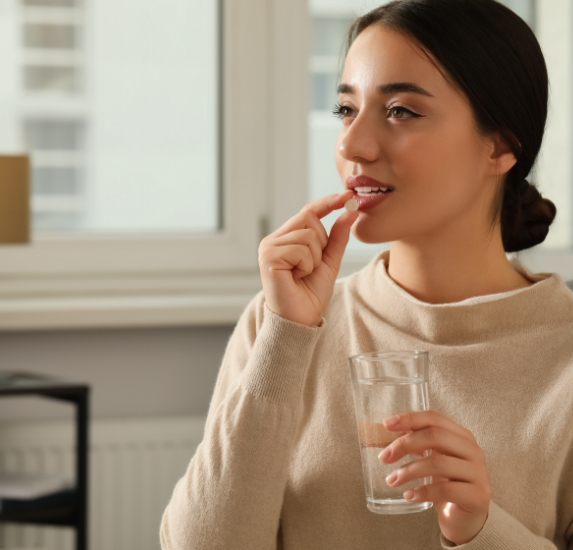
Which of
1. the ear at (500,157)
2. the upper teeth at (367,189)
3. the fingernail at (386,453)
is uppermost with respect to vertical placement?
the ear at (500,157)

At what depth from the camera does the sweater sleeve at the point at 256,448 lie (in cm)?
106

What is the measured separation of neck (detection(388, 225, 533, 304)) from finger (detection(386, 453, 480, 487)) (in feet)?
1.40

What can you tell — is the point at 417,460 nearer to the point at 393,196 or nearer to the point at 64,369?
the point at 393,196

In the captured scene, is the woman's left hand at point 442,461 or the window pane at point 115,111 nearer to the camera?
the woman's left hand at point 442,461

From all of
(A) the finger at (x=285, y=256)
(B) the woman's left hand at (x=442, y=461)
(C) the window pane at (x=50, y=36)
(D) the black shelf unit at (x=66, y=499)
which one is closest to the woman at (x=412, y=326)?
(A) the finger at (x=285, y=256)

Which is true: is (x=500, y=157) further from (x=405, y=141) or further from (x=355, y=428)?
(x=355, y=428)

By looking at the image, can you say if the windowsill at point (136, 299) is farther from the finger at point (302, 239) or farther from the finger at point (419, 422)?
the finger at point (419, 422)

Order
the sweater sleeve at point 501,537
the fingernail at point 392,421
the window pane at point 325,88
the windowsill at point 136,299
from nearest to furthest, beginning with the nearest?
the fingernail at point 392,421 < the sweater sleeve at point 501,537 < the windowsill at point 136,299 < the window pane at point 325,88

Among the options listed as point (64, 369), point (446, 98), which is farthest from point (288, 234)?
point (64, 369)

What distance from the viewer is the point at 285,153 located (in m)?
2.48

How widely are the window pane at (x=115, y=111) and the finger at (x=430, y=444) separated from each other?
68.7 inches

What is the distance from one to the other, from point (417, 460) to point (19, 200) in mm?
1471

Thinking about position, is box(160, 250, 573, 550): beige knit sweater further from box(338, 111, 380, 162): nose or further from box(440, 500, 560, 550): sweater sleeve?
box(338, 111, 380, 162): nose

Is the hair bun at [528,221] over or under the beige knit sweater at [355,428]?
over
